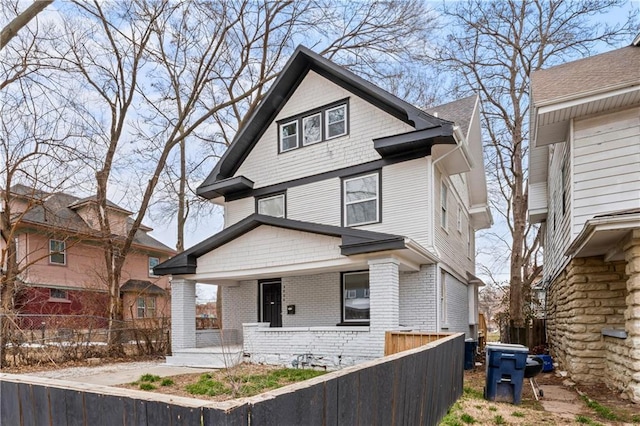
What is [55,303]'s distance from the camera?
68.7 feet

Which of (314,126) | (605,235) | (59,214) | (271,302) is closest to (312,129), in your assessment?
(314,126)

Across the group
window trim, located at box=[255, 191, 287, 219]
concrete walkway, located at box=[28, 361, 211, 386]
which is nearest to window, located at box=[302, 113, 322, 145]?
window trim, located at box=[255, 191, 287, 219]

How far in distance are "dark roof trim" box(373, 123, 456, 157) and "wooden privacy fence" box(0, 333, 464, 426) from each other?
7545 mm

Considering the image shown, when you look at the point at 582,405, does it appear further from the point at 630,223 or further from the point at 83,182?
the point at 83,182

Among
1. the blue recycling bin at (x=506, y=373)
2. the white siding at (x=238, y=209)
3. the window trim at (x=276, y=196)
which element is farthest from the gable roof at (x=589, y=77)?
the white siding at (x=238, y=209)

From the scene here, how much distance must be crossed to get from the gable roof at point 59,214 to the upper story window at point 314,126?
686cm

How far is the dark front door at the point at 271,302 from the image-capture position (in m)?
13.1

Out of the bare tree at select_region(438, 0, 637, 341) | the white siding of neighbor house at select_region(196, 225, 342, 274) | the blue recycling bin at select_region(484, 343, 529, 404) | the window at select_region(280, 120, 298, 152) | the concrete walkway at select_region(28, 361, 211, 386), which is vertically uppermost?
the bare tree at select_region(438, 0, 637, 341)

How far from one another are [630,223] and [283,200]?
28.7 ft

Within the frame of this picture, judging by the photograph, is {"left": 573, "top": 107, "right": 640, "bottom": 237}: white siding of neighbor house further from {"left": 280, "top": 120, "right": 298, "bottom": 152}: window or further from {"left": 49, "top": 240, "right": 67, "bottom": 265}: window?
{"left": 49, "top": 240, "right": 67, "bottom": 265}: window

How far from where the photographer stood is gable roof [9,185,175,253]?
511 inches

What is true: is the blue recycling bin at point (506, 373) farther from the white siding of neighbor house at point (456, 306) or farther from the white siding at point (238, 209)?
the white siding at point (238, 209)

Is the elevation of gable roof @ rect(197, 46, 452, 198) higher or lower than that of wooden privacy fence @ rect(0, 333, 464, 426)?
higher

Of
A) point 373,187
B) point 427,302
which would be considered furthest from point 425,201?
point 427,302
